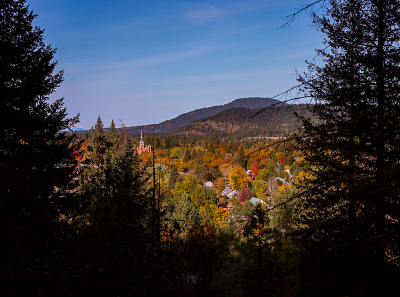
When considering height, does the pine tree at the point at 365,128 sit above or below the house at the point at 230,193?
above

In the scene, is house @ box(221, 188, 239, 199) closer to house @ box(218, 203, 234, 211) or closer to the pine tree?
house @ box(218, 203, 234, 211)

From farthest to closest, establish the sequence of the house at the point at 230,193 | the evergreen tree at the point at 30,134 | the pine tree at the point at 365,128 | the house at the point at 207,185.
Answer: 1. the house at the point at 207,185
2. the house at the point at 230,193
3. the evergreen tree at the point at 30,134
4. the pine tree at the point at 365,128

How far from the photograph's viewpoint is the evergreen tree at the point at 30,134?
8.06 meters

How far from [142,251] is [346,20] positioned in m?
8.44

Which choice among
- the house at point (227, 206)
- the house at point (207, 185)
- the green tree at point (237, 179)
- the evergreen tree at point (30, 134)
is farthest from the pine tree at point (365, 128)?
the house at point (207, 185)

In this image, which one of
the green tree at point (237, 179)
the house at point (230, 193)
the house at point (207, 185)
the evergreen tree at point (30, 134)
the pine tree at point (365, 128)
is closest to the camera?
the pine tree at point (365, 128)

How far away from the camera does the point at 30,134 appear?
10469 mm

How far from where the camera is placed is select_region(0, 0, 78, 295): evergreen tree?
317 inches

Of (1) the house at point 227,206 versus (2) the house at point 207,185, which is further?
(2) the house at point 207,185

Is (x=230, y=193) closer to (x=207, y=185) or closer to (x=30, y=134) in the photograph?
(x=207, y=185)

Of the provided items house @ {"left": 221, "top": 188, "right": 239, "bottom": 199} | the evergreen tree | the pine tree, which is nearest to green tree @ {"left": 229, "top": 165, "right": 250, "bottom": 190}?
house @ {"left": 221, "top": 188, "right": 239, "bottom": 199}

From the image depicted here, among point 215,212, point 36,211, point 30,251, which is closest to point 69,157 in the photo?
point 36,211

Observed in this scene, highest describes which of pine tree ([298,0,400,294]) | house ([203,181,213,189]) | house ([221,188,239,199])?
pine tree ([298,0,400,294])

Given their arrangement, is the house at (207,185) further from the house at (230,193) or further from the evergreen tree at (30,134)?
the evergreen tree at (30,134)
